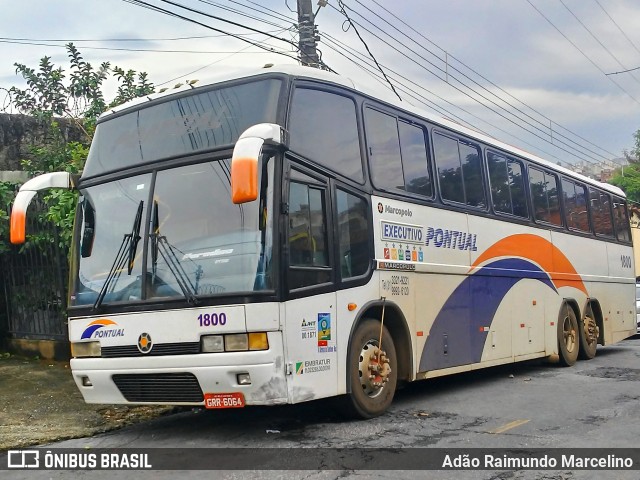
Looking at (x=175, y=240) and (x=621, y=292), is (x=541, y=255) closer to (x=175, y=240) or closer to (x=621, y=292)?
(x=621, y=292)

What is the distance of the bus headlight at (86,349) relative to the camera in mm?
7438

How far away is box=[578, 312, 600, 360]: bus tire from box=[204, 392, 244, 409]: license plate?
953 centimetres

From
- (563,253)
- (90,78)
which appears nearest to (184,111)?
(90,78)

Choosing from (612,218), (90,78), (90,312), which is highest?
(90,78)

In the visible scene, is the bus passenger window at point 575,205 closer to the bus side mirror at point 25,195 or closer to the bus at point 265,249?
the bus at point 265,249

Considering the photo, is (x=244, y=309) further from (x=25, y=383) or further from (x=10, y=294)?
(x=10, y=294)

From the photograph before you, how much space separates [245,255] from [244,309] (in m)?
0.48

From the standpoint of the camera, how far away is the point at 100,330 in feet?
24.2

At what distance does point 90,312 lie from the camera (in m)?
7.48

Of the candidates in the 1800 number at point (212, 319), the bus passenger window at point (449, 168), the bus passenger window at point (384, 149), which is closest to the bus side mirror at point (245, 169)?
the 1800 number at point (212, 319)

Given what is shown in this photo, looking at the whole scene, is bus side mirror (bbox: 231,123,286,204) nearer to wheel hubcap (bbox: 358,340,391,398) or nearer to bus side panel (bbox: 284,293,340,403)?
bus side panel (bbox: 284,293,340,403)

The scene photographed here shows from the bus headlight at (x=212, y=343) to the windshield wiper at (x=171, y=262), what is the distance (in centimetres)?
32

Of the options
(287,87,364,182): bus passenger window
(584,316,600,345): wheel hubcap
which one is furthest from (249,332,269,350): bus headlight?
(584,316,600,345): wheel hubcap

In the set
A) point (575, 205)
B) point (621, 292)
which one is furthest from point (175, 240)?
point (621, 292)
